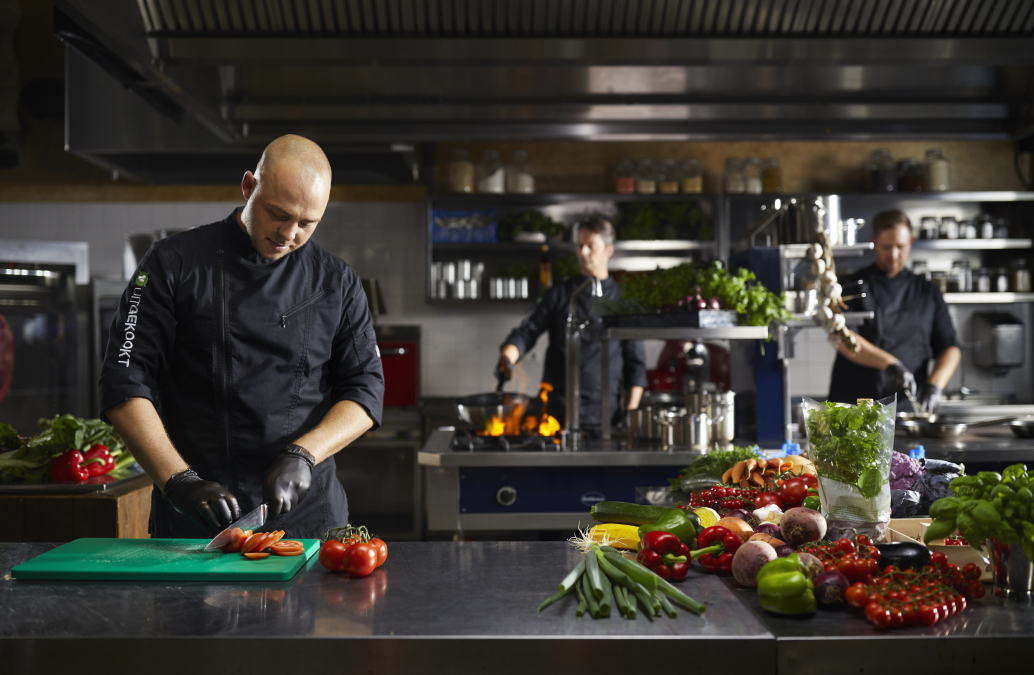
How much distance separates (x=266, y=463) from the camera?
2064 mm

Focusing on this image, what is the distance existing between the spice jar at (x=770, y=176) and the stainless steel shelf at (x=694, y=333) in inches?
114

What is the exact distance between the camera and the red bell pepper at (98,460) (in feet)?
9.27

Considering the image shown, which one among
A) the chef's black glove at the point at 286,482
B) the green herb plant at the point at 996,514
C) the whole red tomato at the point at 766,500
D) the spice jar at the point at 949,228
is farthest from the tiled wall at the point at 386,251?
the green herb plant at the point at 996,514

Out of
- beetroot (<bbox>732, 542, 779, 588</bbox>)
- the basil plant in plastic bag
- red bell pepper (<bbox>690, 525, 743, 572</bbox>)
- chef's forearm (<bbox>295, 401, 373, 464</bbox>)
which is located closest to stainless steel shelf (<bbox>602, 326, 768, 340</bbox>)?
chef's forearm (<bbox>295, 401, 373, 464</bbox>)

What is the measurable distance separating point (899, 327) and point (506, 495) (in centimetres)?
237

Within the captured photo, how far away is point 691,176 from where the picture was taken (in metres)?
5.84

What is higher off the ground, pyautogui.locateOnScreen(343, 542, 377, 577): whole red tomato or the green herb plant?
the green herb plant

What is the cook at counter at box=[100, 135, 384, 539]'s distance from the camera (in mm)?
1890

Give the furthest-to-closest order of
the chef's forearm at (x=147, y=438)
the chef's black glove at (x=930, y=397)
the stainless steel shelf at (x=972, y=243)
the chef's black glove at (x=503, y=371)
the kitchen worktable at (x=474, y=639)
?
1. the stainless steel shelf at (x=972, y=243)
2. the chef's black glove at (x=930, y=397)
3. the chef's black glove at (x=503, y=371)
4. the chef's forearm at (x=147, y=438)
5. the kitchen worktable at (x=474, y=639)

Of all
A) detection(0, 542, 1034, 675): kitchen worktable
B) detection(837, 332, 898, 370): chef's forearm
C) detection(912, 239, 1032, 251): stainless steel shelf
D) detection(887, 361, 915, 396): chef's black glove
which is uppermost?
detection(912, 239, 1032, 251): stainless steel shelf

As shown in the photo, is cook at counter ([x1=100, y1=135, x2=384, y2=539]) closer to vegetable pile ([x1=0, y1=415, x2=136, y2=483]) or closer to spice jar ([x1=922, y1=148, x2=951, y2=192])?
vegetable pile ([x1=0, y1=415, x2=136, y2=483])

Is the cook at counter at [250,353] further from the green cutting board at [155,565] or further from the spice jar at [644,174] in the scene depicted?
the spice jar at [644,174]

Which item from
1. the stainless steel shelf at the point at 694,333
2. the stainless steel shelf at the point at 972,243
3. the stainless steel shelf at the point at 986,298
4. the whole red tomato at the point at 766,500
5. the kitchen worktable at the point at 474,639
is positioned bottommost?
the kitchen worktable at the point at 474,639

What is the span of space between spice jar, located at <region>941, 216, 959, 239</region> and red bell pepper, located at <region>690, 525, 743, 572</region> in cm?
518
